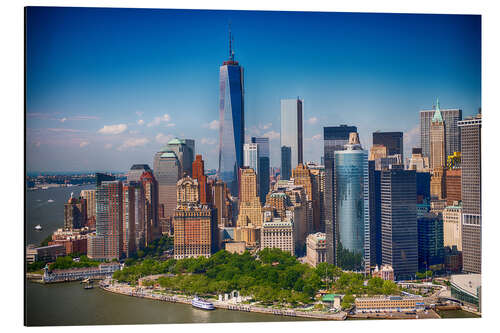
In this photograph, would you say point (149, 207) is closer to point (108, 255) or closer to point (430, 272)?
point (108, 255)

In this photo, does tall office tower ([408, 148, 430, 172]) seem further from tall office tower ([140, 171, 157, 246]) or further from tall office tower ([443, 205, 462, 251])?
tall office tower ([140, 171, 157, 246])

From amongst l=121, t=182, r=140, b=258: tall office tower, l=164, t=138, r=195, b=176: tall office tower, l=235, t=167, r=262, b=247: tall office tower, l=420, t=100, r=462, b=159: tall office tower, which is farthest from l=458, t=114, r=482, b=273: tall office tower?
l=121, t=182, r=140, b=258: tall office tower

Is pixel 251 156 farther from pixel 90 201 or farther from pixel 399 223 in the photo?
pixel 399 223

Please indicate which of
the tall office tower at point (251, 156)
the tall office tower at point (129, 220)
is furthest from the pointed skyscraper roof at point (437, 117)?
the tall office tower at point (129, 220)

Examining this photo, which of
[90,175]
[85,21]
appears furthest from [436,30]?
[90,175]

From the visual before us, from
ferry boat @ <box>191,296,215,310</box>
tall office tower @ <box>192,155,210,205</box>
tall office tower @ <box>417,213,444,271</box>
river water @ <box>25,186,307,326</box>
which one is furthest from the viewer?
tall office tower @ <box>192,155,210,205</box>

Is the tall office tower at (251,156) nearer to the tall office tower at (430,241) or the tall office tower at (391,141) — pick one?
the tall office tower at (391,141)
